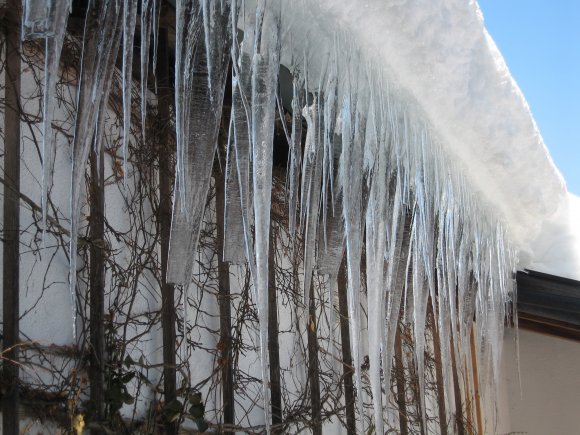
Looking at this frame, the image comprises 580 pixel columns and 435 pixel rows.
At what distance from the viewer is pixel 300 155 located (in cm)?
247

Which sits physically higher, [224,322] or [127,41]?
[127,41]

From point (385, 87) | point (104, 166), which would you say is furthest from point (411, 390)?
point (385, 87)

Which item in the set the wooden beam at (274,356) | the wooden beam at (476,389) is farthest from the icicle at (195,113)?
the wooden beam at (476,389)

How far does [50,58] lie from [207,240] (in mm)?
2163

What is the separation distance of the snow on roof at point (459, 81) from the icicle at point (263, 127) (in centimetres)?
8

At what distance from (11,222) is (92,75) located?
1.12 meters

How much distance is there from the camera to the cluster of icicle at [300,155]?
1817 millimetres

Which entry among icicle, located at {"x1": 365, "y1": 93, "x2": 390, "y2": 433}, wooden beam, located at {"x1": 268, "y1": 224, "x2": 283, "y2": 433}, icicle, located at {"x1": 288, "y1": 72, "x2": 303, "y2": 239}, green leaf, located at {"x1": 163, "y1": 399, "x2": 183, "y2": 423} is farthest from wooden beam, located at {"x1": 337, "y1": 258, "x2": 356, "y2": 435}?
icicle, located at {"x1": 288, "y1": 72, "x2": 303, "y2": 239}

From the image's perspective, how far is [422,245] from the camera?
10.5 feet

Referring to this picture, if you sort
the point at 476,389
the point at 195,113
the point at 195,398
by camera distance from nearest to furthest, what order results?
the point at 195,113 < the point at 195,398 < the point at 476,389

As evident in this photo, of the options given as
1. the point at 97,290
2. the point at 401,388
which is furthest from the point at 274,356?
the point at 401,388

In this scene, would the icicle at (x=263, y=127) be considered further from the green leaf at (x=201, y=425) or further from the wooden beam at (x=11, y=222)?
the green leaf at (x=201, y=425)

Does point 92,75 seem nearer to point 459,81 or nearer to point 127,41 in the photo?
point 127,41

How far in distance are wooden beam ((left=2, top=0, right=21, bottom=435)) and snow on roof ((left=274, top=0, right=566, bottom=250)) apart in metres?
1.12
